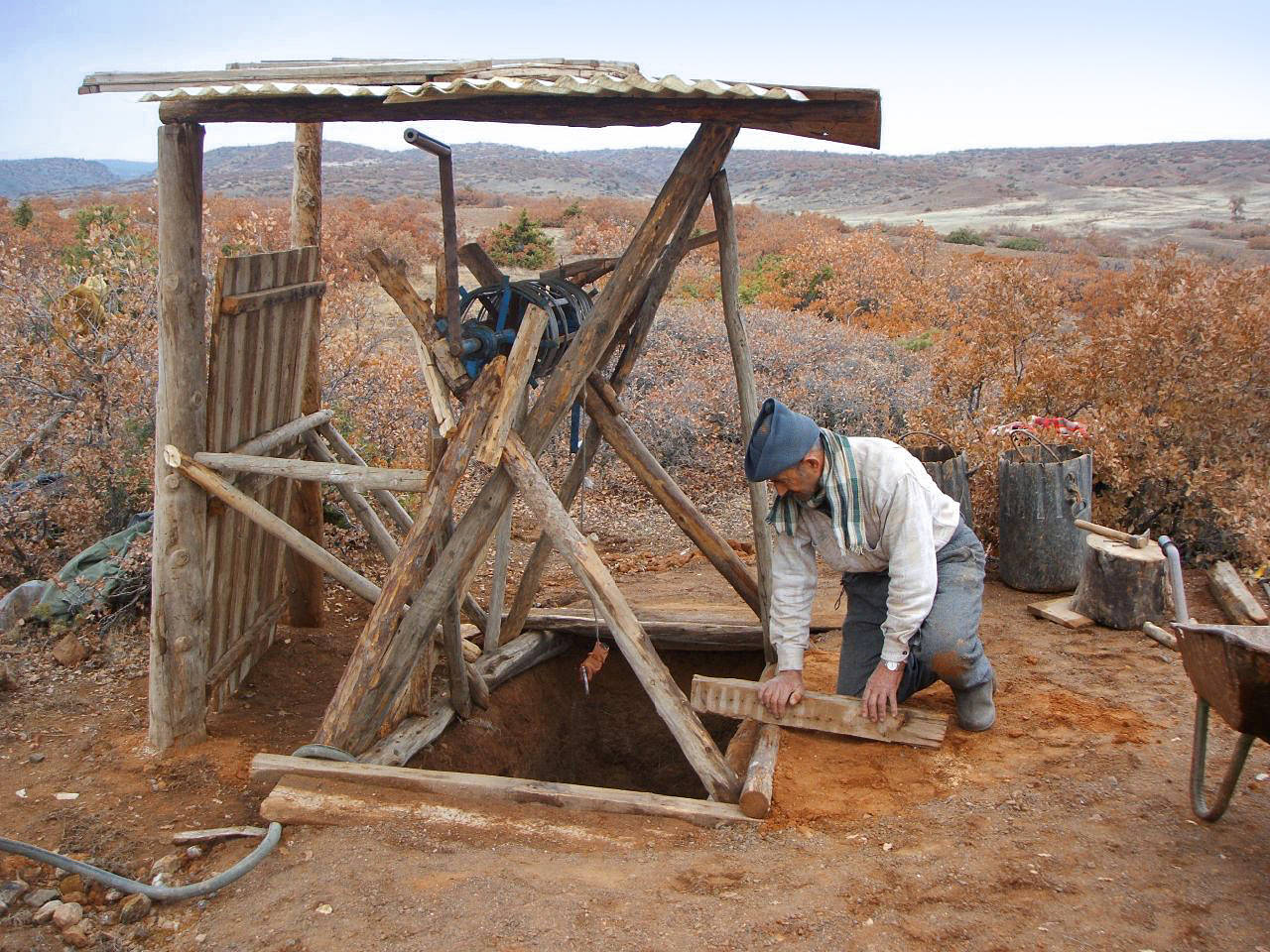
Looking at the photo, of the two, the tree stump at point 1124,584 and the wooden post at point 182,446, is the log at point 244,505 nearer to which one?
the wooden post at point 182,446

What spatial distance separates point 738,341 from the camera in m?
4.80

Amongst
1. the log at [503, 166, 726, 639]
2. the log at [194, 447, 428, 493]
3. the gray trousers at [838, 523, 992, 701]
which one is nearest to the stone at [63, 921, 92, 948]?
the log at [194, 447, 428, 493]

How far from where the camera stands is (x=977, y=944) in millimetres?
2818

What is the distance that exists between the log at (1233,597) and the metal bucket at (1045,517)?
74cm

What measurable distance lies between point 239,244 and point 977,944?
9169mm

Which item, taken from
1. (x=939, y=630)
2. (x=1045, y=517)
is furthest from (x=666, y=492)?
(x=1045, y=517)

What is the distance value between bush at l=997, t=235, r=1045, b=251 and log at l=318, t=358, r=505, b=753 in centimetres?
2746

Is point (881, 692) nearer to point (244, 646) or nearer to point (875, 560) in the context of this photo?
point (875, 560)

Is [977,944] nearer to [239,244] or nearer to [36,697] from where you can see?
[36,697]

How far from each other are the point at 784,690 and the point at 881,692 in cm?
37

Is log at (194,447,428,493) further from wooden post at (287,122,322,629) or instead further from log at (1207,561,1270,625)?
log at (1207,561,1270,625)

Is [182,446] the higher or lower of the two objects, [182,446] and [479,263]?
the lower

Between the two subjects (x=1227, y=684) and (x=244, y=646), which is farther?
(x=244, y=646)

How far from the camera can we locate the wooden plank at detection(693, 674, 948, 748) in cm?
398
